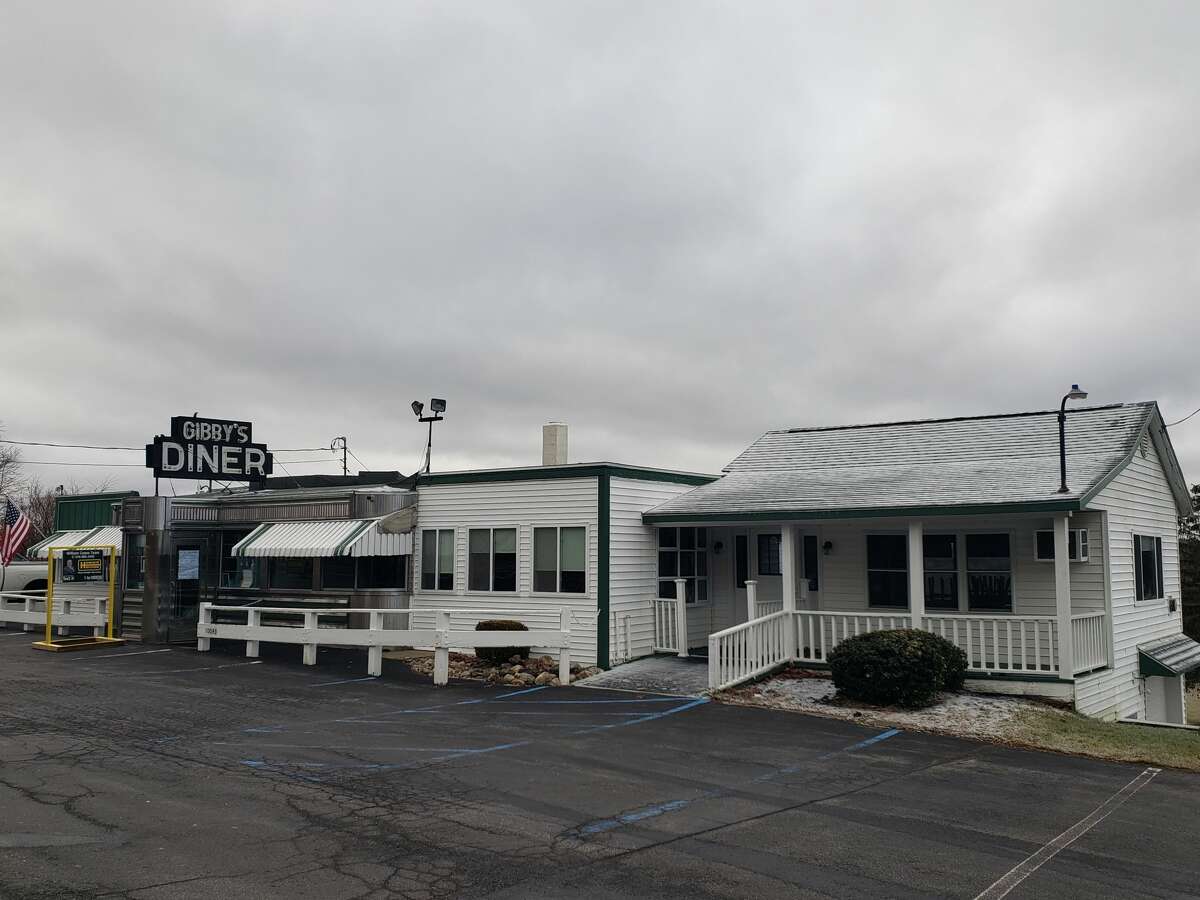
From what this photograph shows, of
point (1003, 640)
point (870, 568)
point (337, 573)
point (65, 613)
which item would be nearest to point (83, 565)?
point (65, 613)

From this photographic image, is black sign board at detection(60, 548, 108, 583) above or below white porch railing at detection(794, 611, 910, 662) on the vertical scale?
above

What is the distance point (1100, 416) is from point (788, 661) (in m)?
8.10

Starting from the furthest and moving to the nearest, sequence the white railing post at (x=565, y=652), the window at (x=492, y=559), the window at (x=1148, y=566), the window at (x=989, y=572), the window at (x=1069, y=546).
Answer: the window at (x=492, y=559) → the window at (x=1148, y=566) → the window at (x=989, y=572) → the white railing post at (x=565, y=652) → the window at (x=1069, y=546)

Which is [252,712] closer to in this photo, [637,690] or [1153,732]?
[637,690]

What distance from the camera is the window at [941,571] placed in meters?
17.5

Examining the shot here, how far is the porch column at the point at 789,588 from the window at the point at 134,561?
1557 centimetres

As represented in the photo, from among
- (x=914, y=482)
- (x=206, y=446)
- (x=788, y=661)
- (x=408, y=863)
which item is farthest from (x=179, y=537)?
(x=408, y=863)

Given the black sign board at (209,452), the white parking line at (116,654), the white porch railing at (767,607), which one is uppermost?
the black sign board at (209,452)

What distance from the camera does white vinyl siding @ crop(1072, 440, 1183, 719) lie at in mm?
16469

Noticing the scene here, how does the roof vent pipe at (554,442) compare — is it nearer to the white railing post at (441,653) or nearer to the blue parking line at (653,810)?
the white railing post at (441,653)

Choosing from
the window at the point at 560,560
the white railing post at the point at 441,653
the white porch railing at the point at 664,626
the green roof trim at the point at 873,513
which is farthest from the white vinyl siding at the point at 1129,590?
the white railing post at the point at 441,653

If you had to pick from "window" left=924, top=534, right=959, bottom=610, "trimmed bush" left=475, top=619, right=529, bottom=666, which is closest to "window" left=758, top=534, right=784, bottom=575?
"window" left=924, top=534, right=959, bottom=610

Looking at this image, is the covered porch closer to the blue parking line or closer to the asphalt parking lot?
the asphalt parking lot

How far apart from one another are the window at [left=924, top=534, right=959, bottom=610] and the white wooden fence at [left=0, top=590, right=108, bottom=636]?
1849cm
